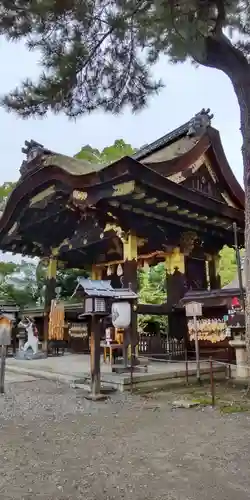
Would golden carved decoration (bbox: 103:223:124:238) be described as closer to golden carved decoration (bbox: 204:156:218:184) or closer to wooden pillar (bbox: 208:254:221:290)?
golden carved decoration (bbox: 204:156:218:184)

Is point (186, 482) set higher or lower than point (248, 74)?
lower

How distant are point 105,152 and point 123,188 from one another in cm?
1055

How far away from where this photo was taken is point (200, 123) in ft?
31.0

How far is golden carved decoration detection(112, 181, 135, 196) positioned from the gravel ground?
11.6ft

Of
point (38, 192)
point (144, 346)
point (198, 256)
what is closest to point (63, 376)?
point (144, 346)

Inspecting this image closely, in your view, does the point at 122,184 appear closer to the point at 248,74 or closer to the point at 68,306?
the point at 248,74

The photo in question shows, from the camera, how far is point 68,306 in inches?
467

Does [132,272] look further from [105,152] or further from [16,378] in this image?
[105,152]

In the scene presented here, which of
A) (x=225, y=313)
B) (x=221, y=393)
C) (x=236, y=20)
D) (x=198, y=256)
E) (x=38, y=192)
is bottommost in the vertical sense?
(x=221, y=393)

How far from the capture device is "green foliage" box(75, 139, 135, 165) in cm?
1620

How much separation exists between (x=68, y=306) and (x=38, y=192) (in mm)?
4369

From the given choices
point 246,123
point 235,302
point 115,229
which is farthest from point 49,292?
point 246,123

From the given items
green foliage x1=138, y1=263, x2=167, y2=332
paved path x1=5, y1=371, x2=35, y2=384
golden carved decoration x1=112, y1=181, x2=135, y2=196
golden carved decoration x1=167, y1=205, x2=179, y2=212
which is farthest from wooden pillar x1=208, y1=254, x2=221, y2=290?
green foliage x1=138, y1=263, x2=167, y2=332

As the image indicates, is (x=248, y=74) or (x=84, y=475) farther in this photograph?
(x=248, y=74)
